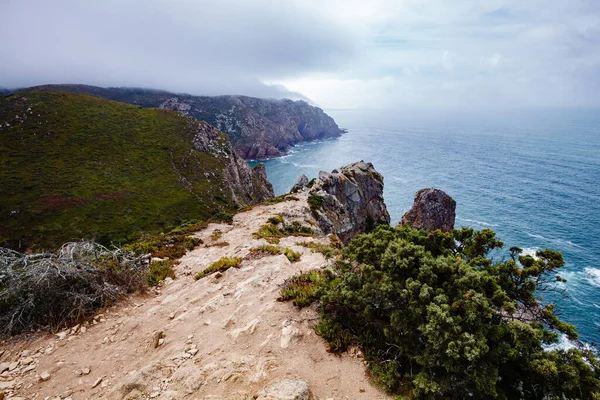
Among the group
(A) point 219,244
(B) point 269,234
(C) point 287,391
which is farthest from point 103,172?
(C) point 287,391

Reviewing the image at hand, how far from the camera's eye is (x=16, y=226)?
53.9 m

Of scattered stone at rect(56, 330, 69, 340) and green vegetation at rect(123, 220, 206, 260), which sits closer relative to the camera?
scattered stone at rect(56, 330, 69, 340)

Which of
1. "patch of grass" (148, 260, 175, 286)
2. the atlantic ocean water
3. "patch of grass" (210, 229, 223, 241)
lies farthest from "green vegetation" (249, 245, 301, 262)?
the atlantic ocean water

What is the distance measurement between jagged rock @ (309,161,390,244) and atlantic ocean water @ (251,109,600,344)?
16.2 m

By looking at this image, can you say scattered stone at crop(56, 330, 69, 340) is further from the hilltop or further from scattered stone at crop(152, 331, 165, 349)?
the hilltop

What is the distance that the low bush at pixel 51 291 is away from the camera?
34.9 ft

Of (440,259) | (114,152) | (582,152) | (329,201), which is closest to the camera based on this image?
(440,259)

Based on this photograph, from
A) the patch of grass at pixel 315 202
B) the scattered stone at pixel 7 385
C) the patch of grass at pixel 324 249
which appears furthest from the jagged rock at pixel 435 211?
the scattered stone at pixel 7 385

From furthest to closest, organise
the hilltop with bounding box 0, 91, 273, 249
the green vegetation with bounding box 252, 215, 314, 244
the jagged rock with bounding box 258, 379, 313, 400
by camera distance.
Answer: the hilltop with bounding box 0, 91, 273, 249, the green vegetation with bounding box 252, 215, 314, 244, the jagged rock with bounding box 258, 379, 313, 400

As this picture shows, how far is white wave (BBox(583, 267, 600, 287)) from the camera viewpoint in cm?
4199

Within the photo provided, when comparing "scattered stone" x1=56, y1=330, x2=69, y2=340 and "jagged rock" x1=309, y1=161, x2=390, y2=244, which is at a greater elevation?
"scattered stone" x1=56, y1=330, x2=69, y2=340

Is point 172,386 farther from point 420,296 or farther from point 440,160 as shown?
point 440,160

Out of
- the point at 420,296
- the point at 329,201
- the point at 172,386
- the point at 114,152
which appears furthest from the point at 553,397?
the point at 114,152

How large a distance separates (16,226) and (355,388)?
73.8 m
